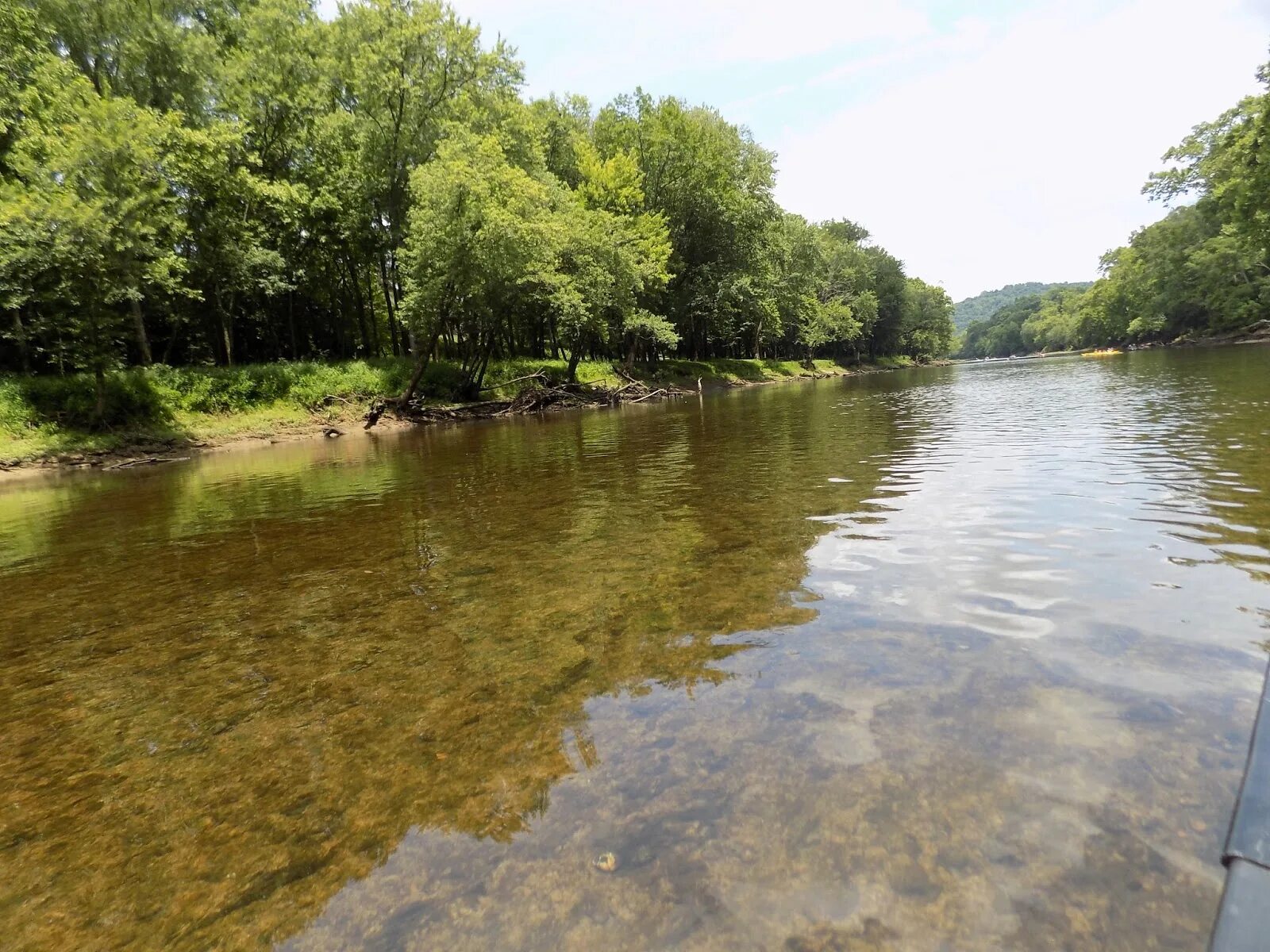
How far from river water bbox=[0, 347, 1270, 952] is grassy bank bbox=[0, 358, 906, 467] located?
18.2 meters

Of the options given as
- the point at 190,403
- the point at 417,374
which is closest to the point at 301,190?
the point at 417,374

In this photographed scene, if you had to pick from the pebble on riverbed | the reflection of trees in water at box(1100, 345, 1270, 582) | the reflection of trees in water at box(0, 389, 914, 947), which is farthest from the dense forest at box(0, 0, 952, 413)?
the pebble on riverbed

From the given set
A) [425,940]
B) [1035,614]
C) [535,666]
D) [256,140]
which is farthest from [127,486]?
[256,140]

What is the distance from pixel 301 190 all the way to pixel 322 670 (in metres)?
34.9

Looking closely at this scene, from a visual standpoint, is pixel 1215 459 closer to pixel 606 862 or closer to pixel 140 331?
pixel 606 862

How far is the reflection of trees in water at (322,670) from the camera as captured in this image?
276cm

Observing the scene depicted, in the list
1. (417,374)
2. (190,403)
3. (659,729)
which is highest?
(417,374)

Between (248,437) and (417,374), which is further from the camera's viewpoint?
(417,374)

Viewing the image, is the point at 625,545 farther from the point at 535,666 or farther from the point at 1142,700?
the point at 1142,700

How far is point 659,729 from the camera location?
11.4 feet

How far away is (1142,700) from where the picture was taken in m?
3.34

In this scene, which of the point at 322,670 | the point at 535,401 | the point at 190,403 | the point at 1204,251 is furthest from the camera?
the point at 1204,251

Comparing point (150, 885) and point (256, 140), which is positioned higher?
point (256, 140)

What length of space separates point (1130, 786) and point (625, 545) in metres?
5.08
